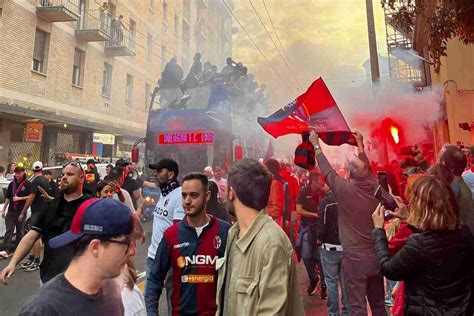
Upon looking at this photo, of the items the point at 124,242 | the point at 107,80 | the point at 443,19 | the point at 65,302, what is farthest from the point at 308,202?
the point at 107,80

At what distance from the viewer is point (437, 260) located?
1992 millimetres

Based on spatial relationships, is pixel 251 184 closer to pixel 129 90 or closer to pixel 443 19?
pixel 443 19

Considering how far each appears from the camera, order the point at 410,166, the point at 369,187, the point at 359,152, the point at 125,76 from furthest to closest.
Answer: the point at 125,76 → the point at 410,166 → the point at 359,152 → the point at 369,187

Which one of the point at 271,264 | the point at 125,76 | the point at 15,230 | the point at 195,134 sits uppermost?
the point at 125,76

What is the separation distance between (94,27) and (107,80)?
10.5 feet

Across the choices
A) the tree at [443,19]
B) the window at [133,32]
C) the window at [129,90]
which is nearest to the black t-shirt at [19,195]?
the tree at [443,19]

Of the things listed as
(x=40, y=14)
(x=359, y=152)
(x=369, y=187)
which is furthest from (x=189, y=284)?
(x=40, y=14)

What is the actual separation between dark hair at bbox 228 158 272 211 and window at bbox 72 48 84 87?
18.5 m

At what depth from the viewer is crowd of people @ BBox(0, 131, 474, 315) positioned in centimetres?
140

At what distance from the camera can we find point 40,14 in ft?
50.2

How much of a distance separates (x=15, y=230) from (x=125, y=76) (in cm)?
1577

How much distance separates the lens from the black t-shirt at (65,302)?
120cm

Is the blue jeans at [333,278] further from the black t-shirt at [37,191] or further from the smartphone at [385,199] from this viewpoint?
the black t-shirt at [37,191]

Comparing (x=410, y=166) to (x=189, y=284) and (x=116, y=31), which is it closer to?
(x=189, y=284)
